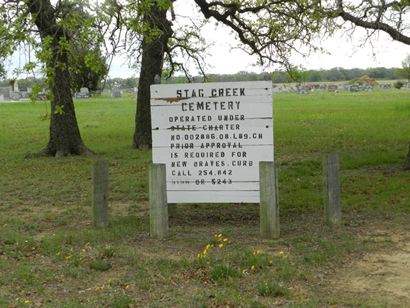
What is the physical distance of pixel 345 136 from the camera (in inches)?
822

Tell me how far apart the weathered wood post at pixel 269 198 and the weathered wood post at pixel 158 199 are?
1163mm

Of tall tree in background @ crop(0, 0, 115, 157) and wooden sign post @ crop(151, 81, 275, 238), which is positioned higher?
tall tree in background @ crop(0, 0, 115, 157)

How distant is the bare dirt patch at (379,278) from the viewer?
521 centimetres

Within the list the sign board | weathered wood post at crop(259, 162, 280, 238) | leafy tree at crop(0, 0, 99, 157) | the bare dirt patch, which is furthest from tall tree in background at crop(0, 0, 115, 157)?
the bare dirt patch

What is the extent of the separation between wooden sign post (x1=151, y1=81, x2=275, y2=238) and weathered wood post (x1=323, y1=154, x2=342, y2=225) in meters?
0.72

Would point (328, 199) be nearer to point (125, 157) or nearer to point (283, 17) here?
point (283, 17)

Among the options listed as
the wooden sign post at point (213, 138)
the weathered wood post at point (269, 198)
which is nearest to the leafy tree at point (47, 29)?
the wooden sign post at point (213, 138)

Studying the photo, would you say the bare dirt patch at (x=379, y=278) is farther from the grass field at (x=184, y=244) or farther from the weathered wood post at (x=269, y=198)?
the weathered wood post at (x=269, y=198)

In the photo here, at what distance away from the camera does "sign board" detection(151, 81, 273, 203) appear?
24.3ft

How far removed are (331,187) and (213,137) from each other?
1585mm

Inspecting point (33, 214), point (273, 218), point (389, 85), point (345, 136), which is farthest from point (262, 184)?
point (389, 85)

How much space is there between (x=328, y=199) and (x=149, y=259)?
2.47 meters

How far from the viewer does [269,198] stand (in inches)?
278

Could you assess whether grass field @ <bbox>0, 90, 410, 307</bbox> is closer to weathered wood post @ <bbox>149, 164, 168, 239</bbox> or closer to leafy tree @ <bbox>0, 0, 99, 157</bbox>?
weathered wood post @ <bbox>149, 164, 168, 239</bbox>
